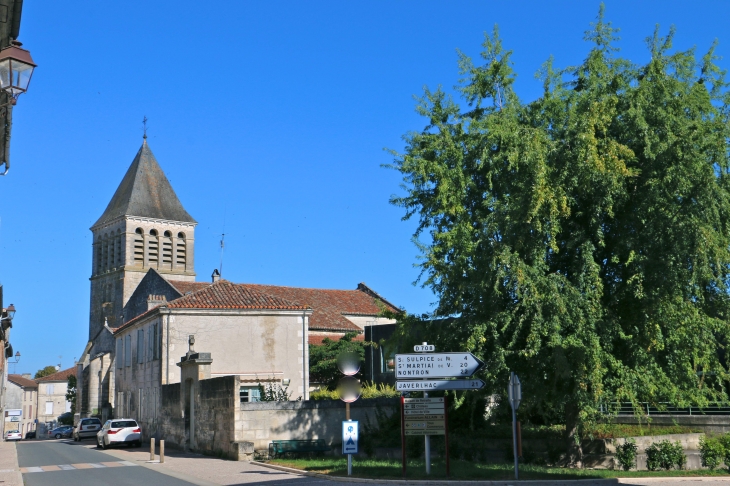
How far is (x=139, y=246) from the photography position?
68.6 m

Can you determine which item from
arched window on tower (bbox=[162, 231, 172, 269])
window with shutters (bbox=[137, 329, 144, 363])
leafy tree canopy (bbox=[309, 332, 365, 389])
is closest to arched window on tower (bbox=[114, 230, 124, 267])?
arched window on tower (bbox=[162, 231, 172, 269])

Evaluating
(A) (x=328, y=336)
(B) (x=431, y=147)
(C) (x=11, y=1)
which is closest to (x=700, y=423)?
(B) (x=431, y=147)

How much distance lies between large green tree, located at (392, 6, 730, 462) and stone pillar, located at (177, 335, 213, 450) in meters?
10.1

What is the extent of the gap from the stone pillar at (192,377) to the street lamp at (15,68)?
17.2m

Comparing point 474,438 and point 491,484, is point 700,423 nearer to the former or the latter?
point 474,438

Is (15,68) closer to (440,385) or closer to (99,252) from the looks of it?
(440,385)

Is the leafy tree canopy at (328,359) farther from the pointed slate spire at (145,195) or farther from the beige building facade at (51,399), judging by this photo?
the beige building facade at (51,399)

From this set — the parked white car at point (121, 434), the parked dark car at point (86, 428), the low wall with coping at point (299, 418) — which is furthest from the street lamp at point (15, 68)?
the parked dark car at point (86, 428)

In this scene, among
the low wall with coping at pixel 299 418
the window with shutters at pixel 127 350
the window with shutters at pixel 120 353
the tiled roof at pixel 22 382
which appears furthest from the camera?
the tiled roof at pixel 22 382

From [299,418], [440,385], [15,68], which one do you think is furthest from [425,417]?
[15,68]

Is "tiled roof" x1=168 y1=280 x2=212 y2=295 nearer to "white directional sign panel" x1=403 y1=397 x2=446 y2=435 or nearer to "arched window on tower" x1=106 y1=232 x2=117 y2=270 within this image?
"white directional sign panel" x1=403 y1=397 x2=446 y2=435

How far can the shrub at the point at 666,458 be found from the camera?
17.7 m

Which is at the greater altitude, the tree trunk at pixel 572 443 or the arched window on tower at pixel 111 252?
the arched window on tower at pixel 111 252

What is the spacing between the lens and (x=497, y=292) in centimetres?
1585
